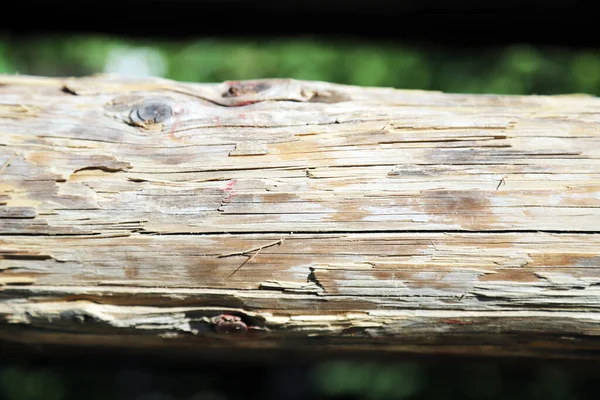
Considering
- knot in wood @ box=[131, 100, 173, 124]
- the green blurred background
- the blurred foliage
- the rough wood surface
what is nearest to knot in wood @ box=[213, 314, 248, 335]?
the rough wood surface

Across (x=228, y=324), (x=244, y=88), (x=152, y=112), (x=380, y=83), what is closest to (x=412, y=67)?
(x=380, y=83)

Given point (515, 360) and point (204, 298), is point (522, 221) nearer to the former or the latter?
point (515, 360)

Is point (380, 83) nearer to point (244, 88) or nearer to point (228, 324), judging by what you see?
point (244, 88)

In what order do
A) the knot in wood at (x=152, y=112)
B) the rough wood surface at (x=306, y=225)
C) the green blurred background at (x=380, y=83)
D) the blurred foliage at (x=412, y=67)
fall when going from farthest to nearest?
the blurred foliage at (x=412, y=67), the green blurred background at (x=380, y=83), the knot in wood at (x=152, y=112), the rough wood surface at (x=306, y=225)

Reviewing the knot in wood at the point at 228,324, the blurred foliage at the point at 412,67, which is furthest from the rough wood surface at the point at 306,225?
the blurred foliage at the point at 412,67

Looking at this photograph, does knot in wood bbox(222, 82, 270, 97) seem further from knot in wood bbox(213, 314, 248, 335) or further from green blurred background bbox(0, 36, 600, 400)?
green blurred background bbox(0, 36, 600, 400)

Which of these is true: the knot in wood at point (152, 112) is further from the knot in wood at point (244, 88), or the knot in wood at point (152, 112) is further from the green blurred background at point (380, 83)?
the green blurred background at point (380, 83)

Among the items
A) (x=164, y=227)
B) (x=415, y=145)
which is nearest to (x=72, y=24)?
(x=164, y=227)
